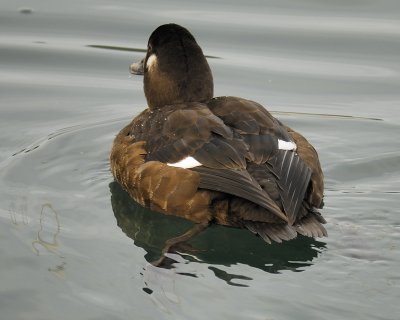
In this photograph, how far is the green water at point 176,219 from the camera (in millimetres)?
6098

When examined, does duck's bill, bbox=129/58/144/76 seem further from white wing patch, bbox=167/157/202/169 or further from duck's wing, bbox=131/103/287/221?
white wing patch, bbox=167/157/202/169

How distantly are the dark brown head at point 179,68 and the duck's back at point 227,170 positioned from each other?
1.71ft

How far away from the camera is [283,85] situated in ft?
34.4

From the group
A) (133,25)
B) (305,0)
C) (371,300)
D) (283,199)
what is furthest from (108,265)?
(305,0)

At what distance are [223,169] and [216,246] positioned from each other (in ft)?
1.74

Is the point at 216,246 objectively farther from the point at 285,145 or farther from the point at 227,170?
the point at 285,145

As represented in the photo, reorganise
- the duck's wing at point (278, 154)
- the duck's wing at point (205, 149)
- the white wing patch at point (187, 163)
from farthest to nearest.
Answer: the white wing patch at point (187, 163), the duck's wing at point (278, 154), the duck's wing at point (205, 149)

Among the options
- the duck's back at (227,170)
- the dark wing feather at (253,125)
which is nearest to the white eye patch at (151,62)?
the duck's back at (227,170)

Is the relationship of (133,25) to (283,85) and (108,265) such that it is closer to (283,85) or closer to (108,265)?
(283,85)

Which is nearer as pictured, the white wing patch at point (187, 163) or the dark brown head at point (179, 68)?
the white wing patch at point (187, 163)

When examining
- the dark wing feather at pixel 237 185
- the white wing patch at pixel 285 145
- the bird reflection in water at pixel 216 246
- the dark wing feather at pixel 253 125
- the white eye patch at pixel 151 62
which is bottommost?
the bird reflection in water at pixel 216 246

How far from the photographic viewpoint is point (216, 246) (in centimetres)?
695

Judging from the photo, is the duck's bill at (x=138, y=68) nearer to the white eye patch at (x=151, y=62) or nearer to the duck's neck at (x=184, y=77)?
the white eye patch at (x=151, y=62)

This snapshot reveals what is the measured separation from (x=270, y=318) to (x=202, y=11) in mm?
6713
